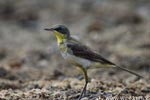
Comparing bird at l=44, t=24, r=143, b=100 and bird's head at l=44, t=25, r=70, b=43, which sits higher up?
bird's head at l=44, t=25, r=70, b=43

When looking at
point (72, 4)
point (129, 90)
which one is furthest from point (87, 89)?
point (72, 4)

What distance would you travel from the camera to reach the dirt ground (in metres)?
11.1

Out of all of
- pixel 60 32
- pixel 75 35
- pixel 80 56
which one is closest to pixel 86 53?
pixel 80 56

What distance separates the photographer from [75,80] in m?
12.4

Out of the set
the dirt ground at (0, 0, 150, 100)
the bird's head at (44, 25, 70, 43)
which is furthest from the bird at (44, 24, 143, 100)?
the dirt ground at (0, 0, 150, 100)

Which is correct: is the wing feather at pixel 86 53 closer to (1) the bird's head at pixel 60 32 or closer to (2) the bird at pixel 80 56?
(2) the bird at pixel 80 56

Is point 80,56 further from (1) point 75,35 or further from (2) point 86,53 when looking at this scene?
(1) point 75,35

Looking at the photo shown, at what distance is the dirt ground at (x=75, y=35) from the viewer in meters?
11.1

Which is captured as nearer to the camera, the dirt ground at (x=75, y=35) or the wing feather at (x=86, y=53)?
the wing feather at (x=86, y=53)

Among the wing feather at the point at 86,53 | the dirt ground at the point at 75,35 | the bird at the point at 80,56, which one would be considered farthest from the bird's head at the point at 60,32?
the dirt ground at the point at 75,35

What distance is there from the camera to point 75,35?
18.1m

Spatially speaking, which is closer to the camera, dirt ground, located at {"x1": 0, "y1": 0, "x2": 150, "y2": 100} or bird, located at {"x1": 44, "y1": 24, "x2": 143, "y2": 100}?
bird, located at {"x1": 44, "y1": 24, "x2": 143, "y2": 100}

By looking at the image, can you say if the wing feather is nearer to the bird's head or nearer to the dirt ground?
the bird's head

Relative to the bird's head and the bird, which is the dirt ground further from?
the bird's head
